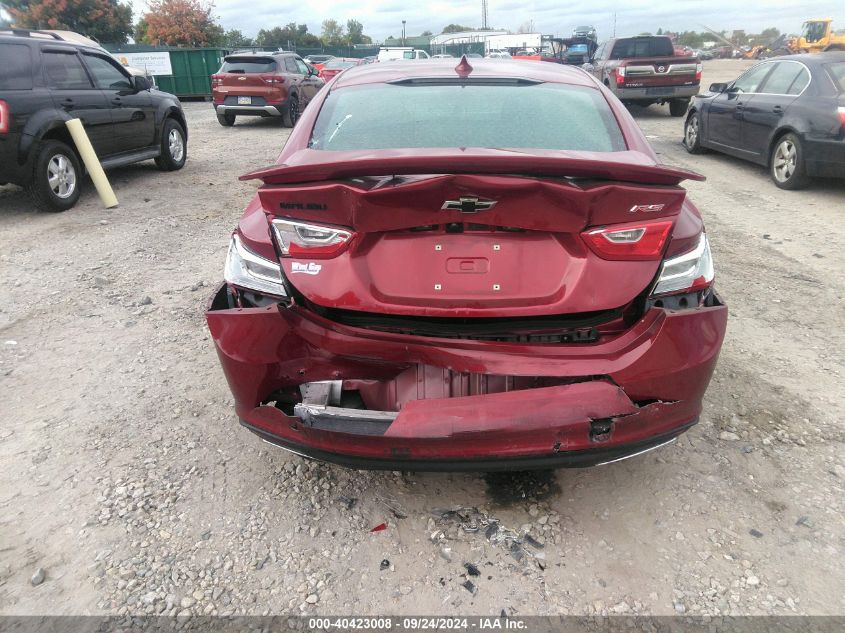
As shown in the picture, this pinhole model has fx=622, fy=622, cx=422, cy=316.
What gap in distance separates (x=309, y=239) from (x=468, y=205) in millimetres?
579

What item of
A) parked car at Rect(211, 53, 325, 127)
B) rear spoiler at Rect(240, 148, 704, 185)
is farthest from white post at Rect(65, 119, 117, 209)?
parked car at Rect(211, 53, 325, 127)

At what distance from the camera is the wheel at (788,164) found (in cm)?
754

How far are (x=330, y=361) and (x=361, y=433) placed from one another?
286 mm

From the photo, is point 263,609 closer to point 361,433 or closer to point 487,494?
point 361,433

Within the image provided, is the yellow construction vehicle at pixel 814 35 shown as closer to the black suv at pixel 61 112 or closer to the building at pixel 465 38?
the building at pixel 465 38

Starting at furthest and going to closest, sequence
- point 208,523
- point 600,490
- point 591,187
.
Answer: point 600,490, point 208,523, point 591,187

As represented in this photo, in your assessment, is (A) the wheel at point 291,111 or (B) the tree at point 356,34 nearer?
(A) the wheel at point 291,111

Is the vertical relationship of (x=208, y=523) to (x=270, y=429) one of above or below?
below

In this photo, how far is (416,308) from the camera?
6.92 feet

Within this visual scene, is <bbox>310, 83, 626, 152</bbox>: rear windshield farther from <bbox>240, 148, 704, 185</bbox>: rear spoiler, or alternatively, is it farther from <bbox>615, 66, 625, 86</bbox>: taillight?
<bbox>615, 66, 625, 86</bbox>: taillight

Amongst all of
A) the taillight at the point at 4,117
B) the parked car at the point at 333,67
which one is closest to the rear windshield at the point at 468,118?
the taillight at the point at 4,117

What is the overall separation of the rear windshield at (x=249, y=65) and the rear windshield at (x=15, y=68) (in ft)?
25.7

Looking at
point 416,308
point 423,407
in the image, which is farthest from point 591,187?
point 423,407

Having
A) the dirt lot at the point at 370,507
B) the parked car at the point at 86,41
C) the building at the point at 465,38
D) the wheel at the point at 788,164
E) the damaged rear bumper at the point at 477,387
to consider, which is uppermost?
the building at the point at 465,38
